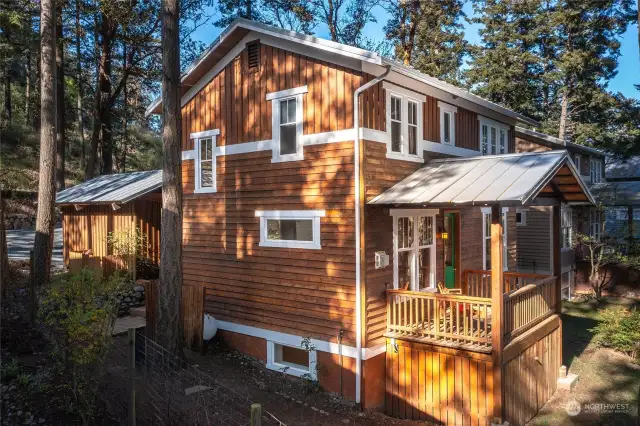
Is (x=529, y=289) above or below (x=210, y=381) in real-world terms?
above

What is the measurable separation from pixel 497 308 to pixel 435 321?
1.26 m

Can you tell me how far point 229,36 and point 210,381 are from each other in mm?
7498

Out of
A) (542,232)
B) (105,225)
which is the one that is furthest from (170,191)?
(542,232)

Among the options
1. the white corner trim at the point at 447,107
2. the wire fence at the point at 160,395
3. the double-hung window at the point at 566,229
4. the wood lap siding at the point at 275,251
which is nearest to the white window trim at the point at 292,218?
the wood lap siding at the point at 275,251

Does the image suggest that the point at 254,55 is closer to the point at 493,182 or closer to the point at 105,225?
the point at 493,182

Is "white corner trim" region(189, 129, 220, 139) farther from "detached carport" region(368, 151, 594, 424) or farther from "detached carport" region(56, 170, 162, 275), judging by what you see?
"detached carport" region(368, 151, 594, 424)

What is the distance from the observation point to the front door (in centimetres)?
1182

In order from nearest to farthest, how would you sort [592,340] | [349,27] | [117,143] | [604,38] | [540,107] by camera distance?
[592,340] < [349,27] < [604,38] < [540,107] < [117,143]

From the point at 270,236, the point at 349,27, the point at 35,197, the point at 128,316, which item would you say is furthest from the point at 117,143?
the point at 270,236

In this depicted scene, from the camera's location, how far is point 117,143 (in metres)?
37.1

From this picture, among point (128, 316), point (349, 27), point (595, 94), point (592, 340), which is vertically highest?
point (349, 27)

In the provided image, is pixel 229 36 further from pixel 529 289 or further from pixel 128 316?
pixel 529 289

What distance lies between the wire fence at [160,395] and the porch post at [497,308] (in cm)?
378

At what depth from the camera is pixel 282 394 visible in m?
9.10
